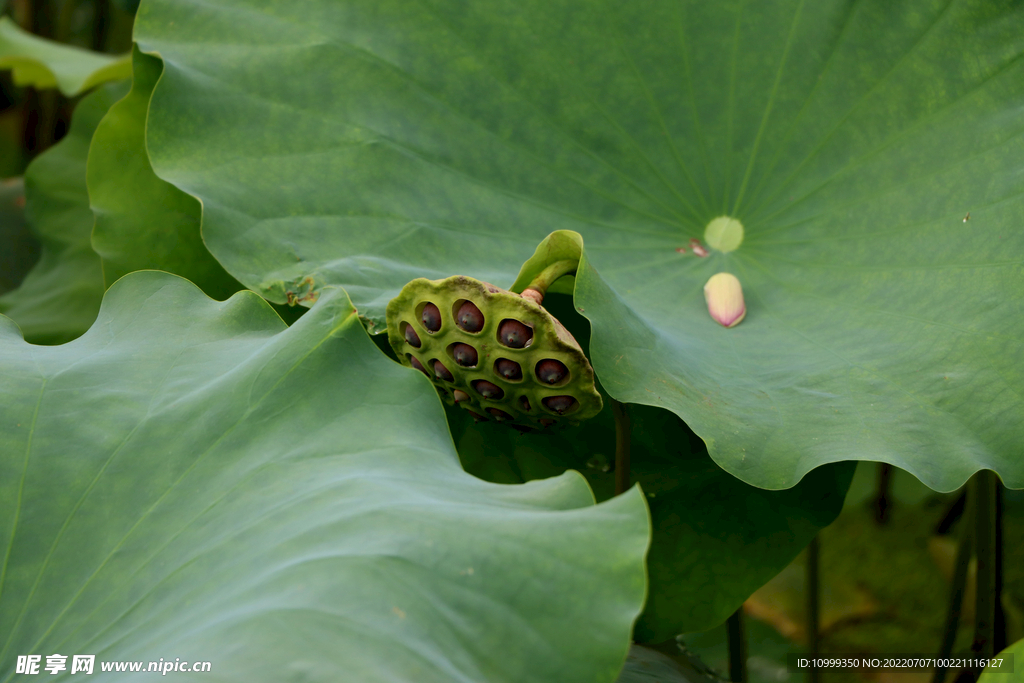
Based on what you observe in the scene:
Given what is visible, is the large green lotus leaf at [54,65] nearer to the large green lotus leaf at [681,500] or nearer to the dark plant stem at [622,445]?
the large green lotus leaf at [681,500]

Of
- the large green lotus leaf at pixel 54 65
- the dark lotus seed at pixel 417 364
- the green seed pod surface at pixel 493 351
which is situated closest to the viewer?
the green seed pod surface at pixel 493 351

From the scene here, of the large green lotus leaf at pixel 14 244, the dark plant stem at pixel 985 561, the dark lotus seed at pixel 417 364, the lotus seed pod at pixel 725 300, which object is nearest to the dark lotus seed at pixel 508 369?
the dark lotus seed at pixel 417 364

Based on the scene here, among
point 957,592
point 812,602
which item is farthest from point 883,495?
point 957,592

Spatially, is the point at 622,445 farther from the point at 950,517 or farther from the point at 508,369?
the point at 950,517

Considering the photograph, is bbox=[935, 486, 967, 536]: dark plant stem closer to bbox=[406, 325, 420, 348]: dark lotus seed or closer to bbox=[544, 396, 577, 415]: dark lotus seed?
bbox=[544, 396, 577, 415]: dark lotus seed

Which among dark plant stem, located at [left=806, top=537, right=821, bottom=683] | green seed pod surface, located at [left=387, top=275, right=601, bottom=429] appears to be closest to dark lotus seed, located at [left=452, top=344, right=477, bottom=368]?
green seed pod surface, located at [left=387, top=275, right=601, bottom=429]
